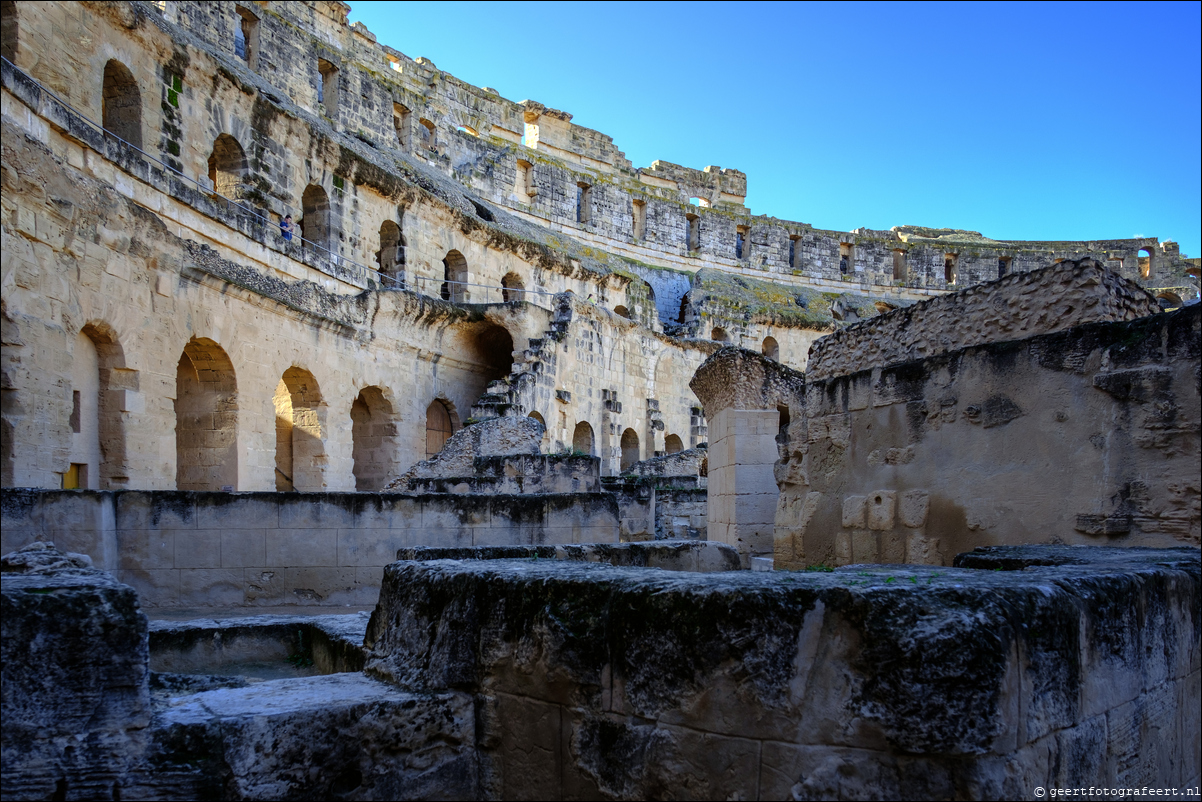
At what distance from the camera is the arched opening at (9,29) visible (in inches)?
474

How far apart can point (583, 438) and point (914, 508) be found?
616 inches

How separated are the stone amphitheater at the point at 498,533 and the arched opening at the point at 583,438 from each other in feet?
8.53

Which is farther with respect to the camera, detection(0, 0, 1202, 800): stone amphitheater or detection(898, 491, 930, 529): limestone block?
detection(898, 491, 930, 529): limestone block

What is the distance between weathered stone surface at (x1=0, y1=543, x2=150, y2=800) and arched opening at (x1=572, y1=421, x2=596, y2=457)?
1769cm

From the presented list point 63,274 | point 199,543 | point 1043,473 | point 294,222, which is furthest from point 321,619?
point 294,222

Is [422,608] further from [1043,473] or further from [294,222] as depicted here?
[294,222]

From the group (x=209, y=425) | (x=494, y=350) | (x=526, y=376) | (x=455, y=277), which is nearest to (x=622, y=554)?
(x=209, y=425)

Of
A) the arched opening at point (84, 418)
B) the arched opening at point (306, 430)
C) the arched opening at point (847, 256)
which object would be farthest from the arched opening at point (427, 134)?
the arched opening at point (84, 418)

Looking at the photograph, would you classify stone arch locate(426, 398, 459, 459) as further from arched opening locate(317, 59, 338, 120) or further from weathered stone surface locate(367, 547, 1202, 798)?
weathered stone surface locate(367, 547, 1202, 798)

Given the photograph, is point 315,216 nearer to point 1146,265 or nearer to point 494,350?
point 494,350

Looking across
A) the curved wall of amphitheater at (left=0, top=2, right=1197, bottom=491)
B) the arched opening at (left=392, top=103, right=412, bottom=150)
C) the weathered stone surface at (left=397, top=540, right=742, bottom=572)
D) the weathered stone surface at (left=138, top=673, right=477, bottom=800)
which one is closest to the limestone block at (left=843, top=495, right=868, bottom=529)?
the weathered stone surface at (left=397, top=540, right=742, bottom=572)

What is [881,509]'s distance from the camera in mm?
5578

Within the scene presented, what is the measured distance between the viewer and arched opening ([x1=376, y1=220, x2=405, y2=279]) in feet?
68.6

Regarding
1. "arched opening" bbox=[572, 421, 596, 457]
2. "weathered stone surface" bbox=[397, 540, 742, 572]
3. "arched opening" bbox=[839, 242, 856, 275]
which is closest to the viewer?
"weathered stone surface" bbox=[397, 540, 742, 572]
